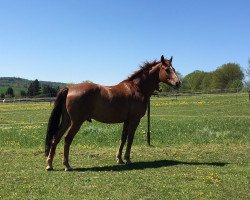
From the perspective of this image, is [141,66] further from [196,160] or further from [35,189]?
[35,189]

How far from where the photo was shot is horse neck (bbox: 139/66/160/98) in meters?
12.0

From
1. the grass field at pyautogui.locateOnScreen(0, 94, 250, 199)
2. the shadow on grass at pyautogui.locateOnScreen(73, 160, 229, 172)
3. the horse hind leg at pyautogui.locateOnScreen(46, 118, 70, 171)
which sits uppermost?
the horse hind leg at pyautogui.locateOnScreen(46, 118, 70, 171)

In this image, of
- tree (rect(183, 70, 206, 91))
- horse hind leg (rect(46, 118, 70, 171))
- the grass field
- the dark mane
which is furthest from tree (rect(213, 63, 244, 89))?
horse hind leg (rect(46, 118, 70, 171))

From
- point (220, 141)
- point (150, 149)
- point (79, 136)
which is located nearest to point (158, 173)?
point (150, 149)

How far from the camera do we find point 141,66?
1229 cm

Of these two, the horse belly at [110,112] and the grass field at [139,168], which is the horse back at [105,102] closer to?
the horse belly at [110,112]

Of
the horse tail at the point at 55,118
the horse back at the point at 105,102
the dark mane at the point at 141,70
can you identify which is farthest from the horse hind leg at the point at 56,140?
the dark mane at the point at 141,70

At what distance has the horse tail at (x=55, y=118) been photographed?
10.8 m

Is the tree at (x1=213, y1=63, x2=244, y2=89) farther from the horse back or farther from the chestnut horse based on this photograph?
the horse back

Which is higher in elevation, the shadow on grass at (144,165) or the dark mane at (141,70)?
the dark mane at (141,70)

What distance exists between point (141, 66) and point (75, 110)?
2795 millimetres

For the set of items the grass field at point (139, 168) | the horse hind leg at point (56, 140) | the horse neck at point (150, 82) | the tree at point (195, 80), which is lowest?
the grass field at point (139, 168)

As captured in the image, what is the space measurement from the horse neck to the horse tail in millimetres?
2441

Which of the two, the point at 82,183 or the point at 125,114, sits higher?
the point at 125,114
